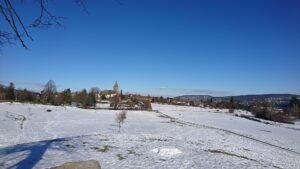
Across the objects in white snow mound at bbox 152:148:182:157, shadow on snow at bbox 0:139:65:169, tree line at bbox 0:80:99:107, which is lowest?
white snow mound at bbox 152:148:182:157

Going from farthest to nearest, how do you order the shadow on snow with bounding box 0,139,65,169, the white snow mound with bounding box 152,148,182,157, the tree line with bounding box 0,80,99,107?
Result: the tree line with bounding box 0,80,99,107
the white snow mound with bounding box 152,148,182,157
the shadow on snow with bounding box 0,139,65,169

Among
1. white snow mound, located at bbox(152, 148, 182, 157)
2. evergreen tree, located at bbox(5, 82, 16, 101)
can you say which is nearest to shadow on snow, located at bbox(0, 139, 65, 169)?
white snow mound, located at bbox(152, 148, 182, 157)

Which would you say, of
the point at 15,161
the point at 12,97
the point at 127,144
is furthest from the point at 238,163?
the point at 12,97

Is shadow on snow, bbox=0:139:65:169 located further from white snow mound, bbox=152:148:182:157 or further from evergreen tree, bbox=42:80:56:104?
evergreen tree, bbox=42:80:56:104

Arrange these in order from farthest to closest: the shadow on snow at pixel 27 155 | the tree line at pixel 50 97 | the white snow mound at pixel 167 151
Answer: the tree line at pixel 50 97, the white snow mound at pixel 167 151, the shadow on snow at pixel 27 155

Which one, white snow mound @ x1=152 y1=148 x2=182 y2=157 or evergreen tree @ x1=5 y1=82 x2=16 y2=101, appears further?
evergreen tree @ x1=5 y1=82 x2=16 y2=101

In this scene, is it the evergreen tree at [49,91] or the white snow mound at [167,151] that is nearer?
the white snow mound at [167,151]

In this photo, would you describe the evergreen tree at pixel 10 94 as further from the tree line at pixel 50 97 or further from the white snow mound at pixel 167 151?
the white snow mound at pixel 167 151

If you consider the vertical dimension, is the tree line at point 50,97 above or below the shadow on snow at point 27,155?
above

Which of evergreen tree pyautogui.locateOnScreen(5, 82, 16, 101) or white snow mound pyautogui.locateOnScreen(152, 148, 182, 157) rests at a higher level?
evergreen tree pyautogui.locateOnScreen(5, 82, 16, 101)

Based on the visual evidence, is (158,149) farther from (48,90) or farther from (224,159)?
(48,90)

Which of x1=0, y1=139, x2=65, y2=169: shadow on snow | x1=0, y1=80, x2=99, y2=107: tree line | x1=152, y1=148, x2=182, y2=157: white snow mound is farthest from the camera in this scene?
x1=0, y1=80, x2=99, y2=107: tree line

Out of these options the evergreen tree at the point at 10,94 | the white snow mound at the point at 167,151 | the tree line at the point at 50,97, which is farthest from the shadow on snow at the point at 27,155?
the evergreen tree at the point at 10,94

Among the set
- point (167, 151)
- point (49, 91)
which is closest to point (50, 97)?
point (49, 91)
